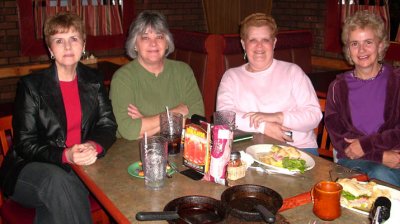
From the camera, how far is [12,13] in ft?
14.5

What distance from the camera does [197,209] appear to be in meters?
1.30

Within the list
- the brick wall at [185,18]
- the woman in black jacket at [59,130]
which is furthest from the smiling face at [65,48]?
the brick wall at [185,18]

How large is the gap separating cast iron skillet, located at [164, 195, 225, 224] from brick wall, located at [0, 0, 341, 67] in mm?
3840

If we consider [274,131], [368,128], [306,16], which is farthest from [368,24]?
[306,16]

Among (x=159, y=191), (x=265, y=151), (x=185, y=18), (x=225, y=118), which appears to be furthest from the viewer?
(x=185, y=18)

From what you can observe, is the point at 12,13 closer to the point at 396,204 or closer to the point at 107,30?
the point at 107,30

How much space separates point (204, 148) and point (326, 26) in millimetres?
3951

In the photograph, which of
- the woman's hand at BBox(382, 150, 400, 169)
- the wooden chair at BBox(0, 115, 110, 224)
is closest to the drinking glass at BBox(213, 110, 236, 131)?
the wooden chair at BBox(0, 115, 110, 224)

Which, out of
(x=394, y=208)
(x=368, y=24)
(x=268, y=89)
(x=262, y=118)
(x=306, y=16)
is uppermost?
(x=306, y=16)

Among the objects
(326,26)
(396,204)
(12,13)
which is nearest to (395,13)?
(326,26)

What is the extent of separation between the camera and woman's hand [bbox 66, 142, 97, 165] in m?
1.68

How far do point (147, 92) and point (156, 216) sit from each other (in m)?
1.17

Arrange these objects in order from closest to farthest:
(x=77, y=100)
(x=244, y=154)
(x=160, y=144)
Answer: (x=160, y=144)
(x=244, y=154)
(x=77, y=100)

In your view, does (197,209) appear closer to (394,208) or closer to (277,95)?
(394,208)
